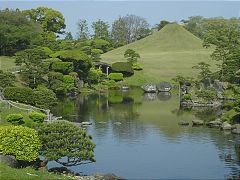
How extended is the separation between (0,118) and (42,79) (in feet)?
83.3

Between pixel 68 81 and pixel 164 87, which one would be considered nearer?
pixel 68 81

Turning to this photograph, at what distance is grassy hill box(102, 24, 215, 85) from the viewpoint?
243 ft

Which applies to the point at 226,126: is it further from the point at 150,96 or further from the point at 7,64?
the point at 7,64

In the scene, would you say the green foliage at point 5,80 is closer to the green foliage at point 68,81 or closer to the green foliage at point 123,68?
the green foliage at point 68,81

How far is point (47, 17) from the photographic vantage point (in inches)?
3674

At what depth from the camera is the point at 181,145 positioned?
103ft

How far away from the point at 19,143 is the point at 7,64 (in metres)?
41.7

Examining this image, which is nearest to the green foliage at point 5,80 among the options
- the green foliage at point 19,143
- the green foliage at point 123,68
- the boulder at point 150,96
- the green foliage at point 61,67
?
the green foliage at point 61,67

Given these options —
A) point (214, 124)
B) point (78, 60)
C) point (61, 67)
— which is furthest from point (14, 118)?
point (78, 60)

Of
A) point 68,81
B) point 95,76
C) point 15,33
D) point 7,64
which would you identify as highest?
point 15,33

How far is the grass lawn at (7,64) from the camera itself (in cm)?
5683

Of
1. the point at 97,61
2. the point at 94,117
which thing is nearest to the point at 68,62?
the point at 97,61

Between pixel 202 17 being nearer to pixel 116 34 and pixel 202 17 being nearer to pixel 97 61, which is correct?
pixel 116 34

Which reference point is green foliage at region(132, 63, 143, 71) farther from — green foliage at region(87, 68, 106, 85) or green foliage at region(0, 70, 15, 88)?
green foliage at region(0, 70, 15, 88)
